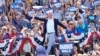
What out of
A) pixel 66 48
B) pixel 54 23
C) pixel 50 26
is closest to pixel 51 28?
pixel 50 26

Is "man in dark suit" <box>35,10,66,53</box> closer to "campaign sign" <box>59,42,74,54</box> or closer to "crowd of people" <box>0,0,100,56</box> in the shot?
"crowd of people" <box>0,0,100,56</box>

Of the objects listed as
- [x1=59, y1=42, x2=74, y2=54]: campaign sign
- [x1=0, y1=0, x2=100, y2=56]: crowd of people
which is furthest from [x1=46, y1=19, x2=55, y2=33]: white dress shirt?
[x1=59, y1=42, x2=74, y2=54]: campaign sign

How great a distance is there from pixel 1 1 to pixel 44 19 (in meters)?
4.56

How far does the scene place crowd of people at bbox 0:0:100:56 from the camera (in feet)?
48.2

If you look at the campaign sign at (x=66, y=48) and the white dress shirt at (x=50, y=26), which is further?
the white dress shirt at (x=50, y=26)

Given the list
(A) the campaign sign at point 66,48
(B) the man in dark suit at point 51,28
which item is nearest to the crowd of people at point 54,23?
(B) the man in dark suit at point 51,28

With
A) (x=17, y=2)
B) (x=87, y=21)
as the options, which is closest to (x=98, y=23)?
(x=87, y=21)

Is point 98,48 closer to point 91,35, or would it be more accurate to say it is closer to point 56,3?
point 91,35

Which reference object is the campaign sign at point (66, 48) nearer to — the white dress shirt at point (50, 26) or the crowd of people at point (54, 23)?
the crowd of people at point (54, 23)

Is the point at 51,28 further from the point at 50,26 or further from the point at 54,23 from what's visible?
the point at 54,23

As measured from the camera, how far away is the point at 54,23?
14844 mm

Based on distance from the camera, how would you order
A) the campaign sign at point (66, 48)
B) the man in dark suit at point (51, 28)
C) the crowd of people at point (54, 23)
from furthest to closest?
the man in dark suit at point (51, 28), the crowd of people at point (54, 23), the campaign sign at point (66, 48)

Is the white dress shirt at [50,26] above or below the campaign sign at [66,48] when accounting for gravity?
above

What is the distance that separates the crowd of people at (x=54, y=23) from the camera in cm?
1468
